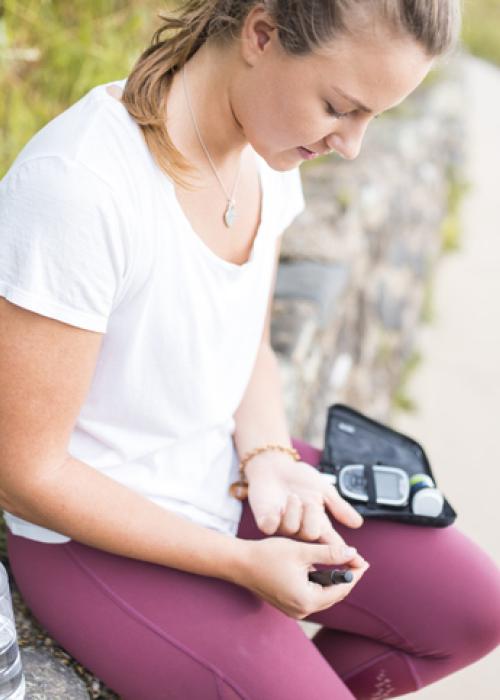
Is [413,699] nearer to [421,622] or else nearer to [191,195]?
[421,622]

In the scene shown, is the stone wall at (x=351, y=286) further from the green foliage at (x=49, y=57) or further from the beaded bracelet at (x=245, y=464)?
the green foliage at (x=49, y=57)

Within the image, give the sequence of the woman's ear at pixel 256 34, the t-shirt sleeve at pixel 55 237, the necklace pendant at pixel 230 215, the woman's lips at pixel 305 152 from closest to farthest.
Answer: the t-shirt sleeve at pixel 55 237, the woman's ear at pixel 256 34, the woman's lips at pixel 305 152, the necklace pendant at pixel 230 215

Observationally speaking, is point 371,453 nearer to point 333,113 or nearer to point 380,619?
point 380,619

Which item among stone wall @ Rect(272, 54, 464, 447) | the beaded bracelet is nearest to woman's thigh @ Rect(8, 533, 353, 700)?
the beaded bracelet

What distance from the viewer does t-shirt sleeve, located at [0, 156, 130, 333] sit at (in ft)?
3.97

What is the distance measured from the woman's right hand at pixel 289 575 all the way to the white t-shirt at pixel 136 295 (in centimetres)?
17

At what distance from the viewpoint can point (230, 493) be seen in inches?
62.7

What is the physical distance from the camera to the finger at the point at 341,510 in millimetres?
1567

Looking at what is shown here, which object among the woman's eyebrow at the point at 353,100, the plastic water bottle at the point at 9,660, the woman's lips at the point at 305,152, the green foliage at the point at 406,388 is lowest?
the green foliage at the point at 406,388

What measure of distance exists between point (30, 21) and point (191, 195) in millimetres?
1759

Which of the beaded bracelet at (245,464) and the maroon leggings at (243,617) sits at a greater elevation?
the beaded bracelet at (245,464)

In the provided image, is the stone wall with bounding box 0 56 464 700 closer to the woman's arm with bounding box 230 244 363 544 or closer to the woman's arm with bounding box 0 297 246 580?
the woman's arm with bounding box 0 297 246 580

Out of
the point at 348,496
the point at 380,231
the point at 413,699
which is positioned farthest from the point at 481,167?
the point at 348,496

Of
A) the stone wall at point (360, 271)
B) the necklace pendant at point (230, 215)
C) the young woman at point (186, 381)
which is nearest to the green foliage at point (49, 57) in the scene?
the stone wall at point (360, 271)
